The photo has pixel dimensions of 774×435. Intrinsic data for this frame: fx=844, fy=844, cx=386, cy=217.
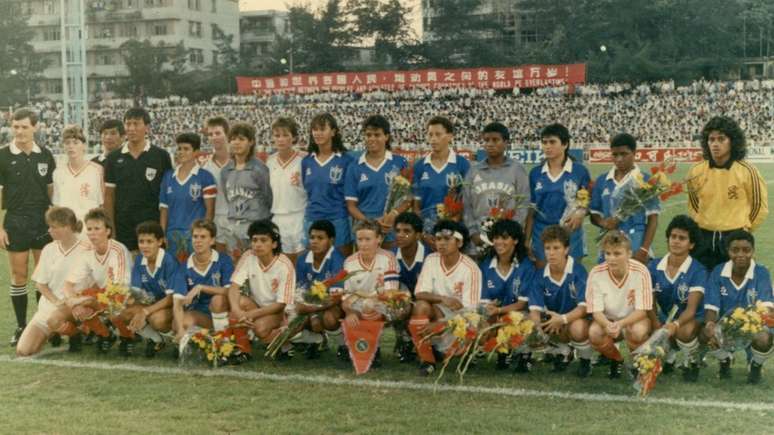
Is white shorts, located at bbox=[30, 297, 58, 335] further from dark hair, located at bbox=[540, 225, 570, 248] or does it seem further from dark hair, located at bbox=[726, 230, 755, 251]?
dark hair, located at bbox=[726, 230, 755, 251]

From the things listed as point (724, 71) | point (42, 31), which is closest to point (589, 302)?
point (724, 71)

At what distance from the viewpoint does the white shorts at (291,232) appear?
282 inches

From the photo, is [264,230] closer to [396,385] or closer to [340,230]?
[340,230]

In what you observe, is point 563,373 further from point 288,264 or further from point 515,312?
point 288,264

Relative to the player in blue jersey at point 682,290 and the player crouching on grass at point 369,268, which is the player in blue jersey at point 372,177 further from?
the player in blue jersey at point 682,290

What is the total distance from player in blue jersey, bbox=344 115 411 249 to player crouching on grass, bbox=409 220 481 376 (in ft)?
2.41

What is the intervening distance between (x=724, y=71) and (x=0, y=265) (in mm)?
46824

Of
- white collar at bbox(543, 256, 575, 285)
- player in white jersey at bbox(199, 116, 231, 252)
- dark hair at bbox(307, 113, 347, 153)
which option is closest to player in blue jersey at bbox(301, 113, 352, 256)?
dark hair at bbox(307, 113, 347, 153)

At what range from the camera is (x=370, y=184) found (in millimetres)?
6953

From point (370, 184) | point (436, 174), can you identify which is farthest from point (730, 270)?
point (370, 184)

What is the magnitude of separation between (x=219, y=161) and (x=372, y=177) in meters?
1.58

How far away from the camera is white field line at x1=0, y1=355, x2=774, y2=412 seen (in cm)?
519

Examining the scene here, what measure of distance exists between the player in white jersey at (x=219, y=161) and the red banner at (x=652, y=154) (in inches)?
1027

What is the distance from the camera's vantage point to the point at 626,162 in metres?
6.46
